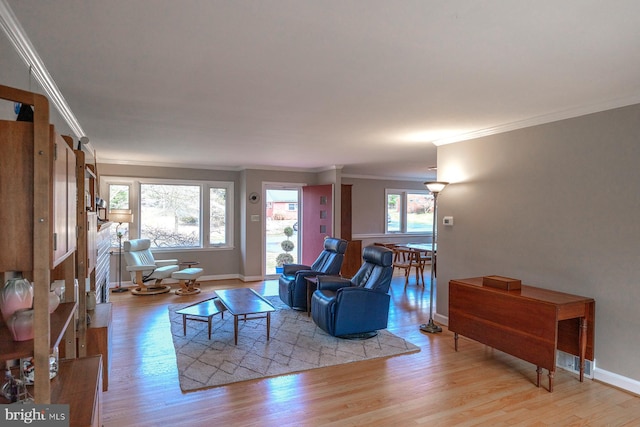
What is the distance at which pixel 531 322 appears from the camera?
3.04m

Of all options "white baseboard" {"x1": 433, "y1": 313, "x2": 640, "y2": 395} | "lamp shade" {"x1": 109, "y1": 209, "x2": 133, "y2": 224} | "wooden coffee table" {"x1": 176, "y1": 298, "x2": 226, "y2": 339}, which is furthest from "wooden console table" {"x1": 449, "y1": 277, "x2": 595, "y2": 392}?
"lamp shade" {"x1": 109, "y1": 209, "x2": 133, "y2": 224}

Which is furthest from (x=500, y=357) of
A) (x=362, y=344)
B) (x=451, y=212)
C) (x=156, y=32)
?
(x=156, y=32)

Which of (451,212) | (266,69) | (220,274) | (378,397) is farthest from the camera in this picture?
(220,274)

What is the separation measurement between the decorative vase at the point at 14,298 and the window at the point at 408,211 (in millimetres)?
8433

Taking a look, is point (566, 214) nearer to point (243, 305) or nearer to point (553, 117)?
point (553, 117)

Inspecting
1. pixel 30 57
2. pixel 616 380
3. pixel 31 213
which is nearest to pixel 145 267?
pixel 30 57

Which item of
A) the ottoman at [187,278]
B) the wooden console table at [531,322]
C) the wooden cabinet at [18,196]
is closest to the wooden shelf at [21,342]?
the wooden cabinet at [18,196]

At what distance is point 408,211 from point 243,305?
647 centimetres

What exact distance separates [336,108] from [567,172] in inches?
87.6

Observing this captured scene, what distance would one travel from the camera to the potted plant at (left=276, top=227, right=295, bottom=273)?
7784mm

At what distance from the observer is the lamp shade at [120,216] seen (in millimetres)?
6133

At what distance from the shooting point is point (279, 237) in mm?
7844

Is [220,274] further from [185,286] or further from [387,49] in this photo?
[387,49]

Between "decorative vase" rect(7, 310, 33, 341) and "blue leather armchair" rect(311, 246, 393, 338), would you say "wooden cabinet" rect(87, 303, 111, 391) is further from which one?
"blue leather armchair" rect(311, 246, 393, 338)
